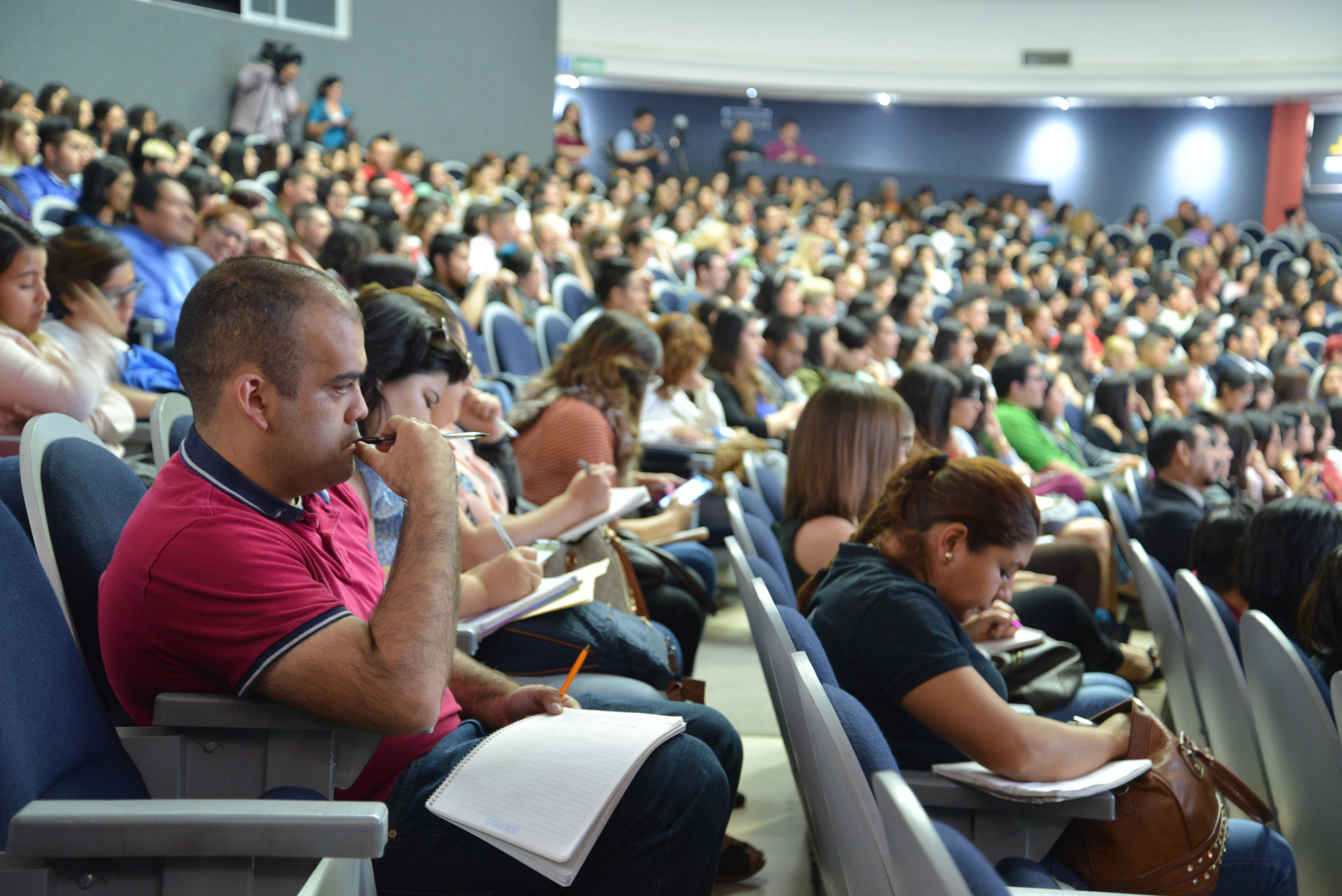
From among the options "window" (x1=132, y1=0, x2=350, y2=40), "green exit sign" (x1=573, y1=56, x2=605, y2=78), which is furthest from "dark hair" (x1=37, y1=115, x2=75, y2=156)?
"green exit sign" (x1=573, y1=56, x2=605, y2=78)

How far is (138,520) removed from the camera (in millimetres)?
1171

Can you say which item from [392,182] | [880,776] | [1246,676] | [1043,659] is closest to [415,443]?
[880,776]

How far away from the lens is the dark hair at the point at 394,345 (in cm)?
179

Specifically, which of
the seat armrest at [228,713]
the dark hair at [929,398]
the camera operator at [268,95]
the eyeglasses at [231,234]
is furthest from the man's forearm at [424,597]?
the camera operator at [268,95]

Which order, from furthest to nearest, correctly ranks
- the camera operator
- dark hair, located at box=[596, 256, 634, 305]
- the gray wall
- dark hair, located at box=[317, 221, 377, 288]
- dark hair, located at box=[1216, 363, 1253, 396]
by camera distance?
the camera operator, the gray wall, dark hair, located at box=[1216, 363, 1253, 396], dark hair, located at box=[596, 256, 634, 305], dark hair, located at box=[317, 221, 377, 288]

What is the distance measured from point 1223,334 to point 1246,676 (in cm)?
782

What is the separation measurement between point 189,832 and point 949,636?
102cm

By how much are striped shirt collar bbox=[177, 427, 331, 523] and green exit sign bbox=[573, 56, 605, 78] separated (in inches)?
548

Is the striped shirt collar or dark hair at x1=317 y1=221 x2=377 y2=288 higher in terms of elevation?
dark hair at x1=317 y1=221 x2=377 y2=288

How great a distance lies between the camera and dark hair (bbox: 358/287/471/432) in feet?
5.86

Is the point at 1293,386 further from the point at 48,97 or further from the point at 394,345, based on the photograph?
the point at 48,97

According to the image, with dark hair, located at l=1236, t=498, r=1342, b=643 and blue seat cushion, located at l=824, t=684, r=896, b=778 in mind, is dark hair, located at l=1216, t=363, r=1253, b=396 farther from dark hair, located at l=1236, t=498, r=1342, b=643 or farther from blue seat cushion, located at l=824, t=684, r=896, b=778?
blue seat cushion, located at l=824, t=684, r=896, b=778

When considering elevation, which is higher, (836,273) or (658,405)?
(836,273)

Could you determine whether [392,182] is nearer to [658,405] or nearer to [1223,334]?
[658,405]
